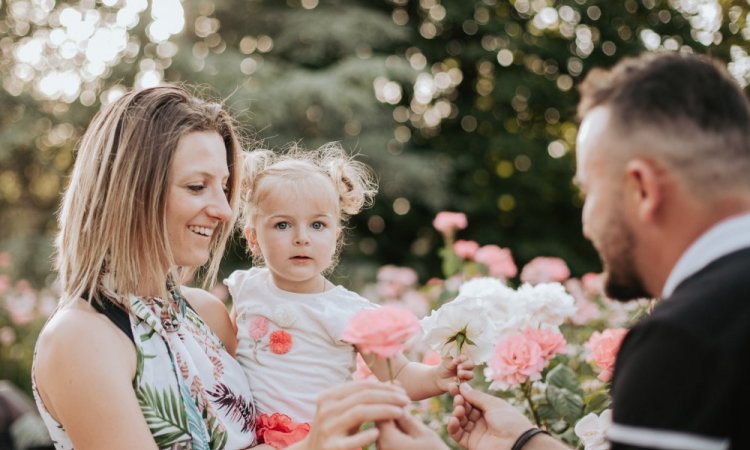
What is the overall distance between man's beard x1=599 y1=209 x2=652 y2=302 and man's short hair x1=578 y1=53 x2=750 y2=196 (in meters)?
0.14

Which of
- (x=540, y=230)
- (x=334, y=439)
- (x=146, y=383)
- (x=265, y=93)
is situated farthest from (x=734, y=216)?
(x=540, y=230)

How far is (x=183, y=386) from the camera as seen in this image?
6.01 ft

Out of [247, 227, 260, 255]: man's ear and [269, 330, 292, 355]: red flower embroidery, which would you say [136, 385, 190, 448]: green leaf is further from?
[247, 227, 260, 255]: man's ear

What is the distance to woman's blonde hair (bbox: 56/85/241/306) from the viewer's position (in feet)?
6.14

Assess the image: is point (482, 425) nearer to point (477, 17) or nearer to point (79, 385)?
point (79, 385)

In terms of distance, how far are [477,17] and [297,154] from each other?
10843mm

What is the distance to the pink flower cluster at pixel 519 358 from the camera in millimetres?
2242

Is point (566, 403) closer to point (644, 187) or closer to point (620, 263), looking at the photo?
point (620, 263)

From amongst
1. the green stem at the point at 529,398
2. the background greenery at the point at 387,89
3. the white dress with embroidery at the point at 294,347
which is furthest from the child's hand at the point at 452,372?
the background greenery at the point at 387,89

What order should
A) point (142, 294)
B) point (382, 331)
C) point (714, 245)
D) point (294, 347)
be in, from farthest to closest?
point (294, 347)
point (142, 294)
point (382, 331)
point (714, 245)

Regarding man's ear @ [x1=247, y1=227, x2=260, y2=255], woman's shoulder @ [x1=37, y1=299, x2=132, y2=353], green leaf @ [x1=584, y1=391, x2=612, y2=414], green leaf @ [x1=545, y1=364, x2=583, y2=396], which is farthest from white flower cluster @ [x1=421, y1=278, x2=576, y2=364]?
→ woman's shoulder @ [x1=37, y1=299, x2=132, y2=353]

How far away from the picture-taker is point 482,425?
76.9 inches

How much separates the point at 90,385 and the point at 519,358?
47.0 inches

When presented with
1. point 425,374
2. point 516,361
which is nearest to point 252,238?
point 425,374
